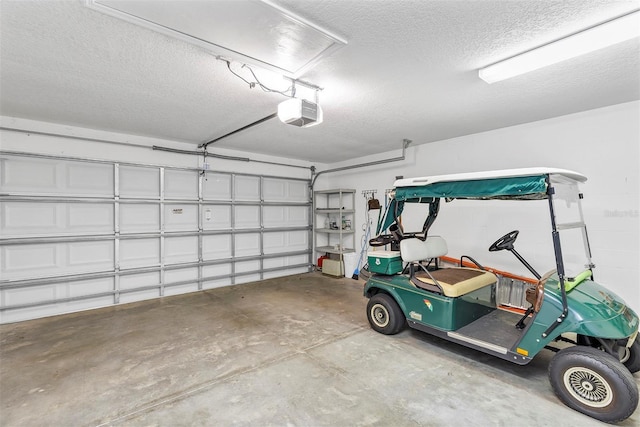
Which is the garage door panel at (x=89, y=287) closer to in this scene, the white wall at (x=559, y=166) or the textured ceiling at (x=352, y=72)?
the textured ceiling at (x=352, y=72)

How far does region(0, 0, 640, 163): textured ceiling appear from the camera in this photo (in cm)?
192

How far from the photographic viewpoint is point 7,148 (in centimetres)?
394

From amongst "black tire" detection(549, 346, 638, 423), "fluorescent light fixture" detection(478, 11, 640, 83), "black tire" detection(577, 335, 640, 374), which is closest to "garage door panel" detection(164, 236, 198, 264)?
"fluorescent light fixture" detection(478, 11, 640, 83)

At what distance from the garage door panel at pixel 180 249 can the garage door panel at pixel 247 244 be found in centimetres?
88

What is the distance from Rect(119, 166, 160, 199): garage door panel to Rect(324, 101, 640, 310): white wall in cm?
499

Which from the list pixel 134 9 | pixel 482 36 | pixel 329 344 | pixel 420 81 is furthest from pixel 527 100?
pixel 134 9

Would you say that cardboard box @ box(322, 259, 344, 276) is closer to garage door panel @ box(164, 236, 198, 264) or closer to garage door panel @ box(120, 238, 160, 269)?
garage door panel @ box(164, 236, 198, 264)

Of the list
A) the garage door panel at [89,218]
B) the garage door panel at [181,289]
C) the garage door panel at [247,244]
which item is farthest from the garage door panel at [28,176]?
the garage door panel at [247,244]

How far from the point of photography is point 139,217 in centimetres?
501

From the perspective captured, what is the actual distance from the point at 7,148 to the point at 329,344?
17.1 ft

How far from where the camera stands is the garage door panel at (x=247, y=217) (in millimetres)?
6191

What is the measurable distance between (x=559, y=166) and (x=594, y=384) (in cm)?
289

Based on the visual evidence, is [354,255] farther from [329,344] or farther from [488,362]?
[488,362]

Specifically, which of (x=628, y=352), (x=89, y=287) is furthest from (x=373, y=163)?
(x=89, y=287)
